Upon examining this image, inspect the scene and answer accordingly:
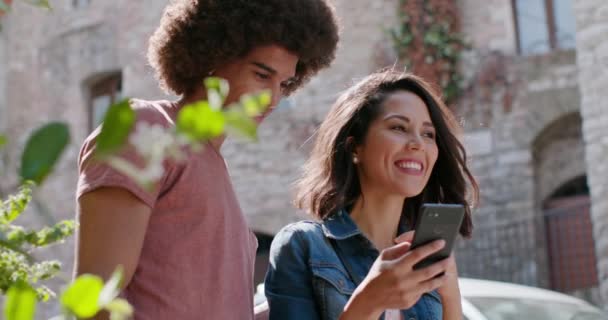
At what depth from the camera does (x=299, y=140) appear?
1153cm

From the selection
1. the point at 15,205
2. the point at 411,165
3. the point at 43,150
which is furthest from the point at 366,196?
the point at 43,150

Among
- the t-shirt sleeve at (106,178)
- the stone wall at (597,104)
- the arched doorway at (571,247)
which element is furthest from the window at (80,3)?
the t-shirt sleeve at (106,178)

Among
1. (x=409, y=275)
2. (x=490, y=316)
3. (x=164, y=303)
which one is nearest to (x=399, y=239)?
(x=409, y=275)

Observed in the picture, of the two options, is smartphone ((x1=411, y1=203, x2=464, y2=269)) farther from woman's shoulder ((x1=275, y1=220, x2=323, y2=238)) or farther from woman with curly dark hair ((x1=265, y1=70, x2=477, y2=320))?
woman's shoulder ((x1=275, y1=220, x2=323, y2=238))

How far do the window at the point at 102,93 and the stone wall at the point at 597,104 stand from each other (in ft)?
24.2

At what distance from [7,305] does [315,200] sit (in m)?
2.18

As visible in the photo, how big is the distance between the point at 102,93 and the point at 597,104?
7896mm

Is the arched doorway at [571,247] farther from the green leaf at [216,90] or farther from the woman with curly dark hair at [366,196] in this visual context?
the green leaf at [216,90]

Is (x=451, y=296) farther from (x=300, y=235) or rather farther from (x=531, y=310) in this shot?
(x=531, y=310)

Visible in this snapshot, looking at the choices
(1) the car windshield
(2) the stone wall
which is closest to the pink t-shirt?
(1) the car windshield

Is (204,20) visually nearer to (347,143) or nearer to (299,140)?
(347,143)

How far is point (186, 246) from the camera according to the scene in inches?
75.8

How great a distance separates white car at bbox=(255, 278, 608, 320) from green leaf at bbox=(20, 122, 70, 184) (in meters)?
3.36

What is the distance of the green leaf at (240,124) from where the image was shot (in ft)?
2.05
